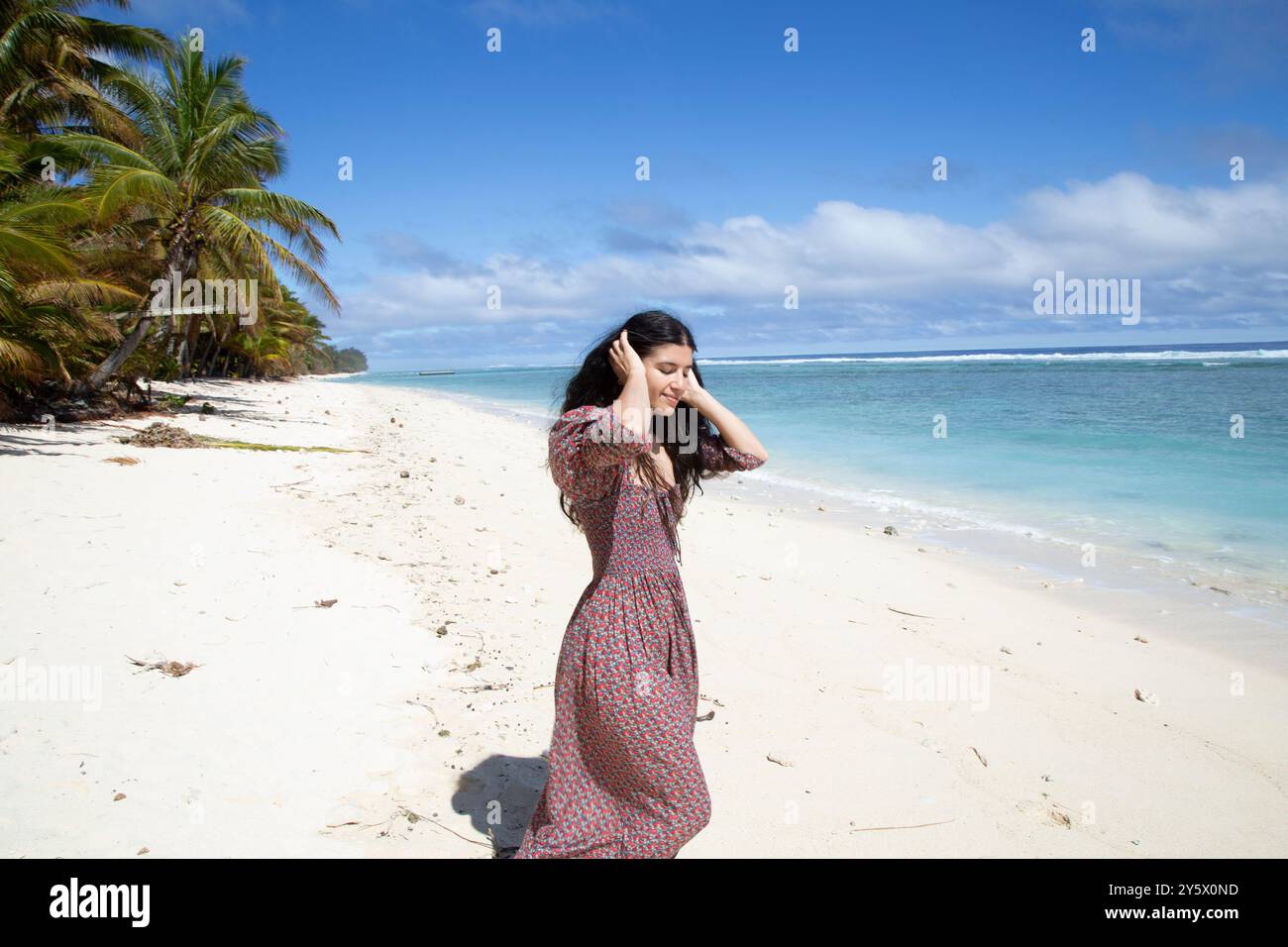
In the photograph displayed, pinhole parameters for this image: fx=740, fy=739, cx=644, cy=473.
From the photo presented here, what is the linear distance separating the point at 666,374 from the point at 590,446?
0.43 metres

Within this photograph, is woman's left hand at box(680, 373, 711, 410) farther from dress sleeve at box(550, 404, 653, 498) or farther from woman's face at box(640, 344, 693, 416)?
dress sleeve at box(550, 404, 653, 498)

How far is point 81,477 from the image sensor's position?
25.2 feet

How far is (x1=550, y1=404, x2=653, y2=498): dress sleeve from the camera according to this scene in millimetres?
2180

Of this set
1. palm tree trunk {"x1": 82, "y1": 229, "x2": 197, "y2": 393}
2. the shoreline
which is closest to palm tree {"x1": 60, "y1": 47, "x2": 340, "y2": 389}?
palm tree trunk {"x1": 82, "y1": 229, "x2": 197, "y2": 393}

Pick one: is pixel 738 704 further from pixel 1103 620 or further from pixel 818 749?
pixel 1103 620

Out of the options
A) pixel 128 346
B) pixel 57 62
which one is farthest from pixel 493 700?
pixel 57 62

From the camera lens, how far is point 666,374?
2.47 meters

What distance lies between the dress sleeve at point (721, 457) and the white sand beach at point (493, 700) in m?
1.55

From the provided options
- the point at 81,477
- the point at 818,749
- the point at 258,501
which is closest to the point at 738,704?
the point at 818,749

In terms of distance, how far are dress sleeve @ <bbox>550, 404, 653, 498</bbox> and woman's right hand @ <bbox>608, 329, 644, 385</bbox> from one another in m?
0.15

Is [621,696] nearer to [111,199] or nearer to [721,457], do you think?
[721,457]

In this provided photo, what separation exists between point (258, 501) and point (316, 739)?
487 cm

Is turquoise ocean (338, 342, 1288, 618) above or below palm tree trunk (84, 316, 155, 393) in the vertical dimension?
below

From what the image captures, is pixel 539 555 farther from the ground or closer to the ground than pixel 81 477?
closer to the ground
